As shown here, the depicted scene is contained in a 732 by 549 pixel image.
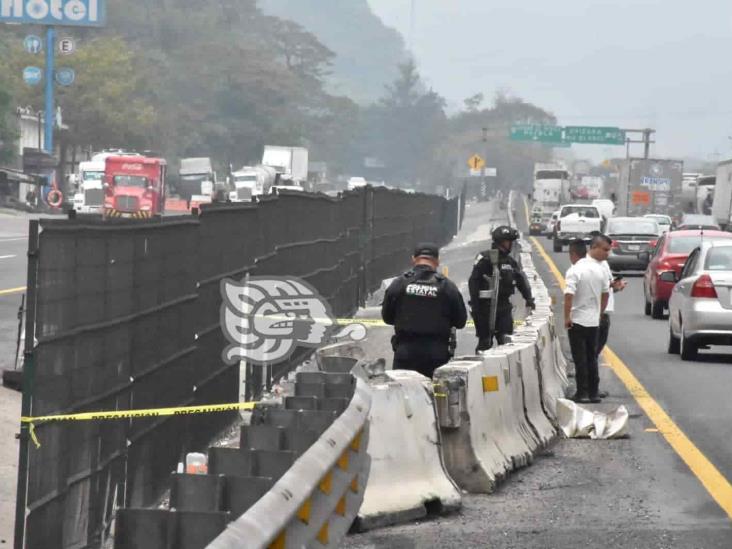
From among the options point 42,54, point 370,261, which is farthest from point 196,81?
point 370,261

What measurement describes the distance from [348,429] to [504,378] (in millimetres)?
4834

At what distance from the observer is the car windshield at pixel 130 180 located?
7238 cm

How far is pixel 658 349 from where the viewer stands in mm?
25281

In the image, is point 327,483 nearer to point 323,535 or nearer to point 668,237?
point 323,535

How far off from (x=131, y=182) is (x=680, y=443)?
194 ft

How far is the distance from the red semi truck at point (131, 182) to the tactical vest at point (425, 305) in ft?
194

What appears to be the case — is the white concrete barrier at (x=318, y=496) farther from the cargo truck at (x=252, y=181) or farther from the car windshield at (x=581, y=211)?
the cargo truck at (x=252, y=181)

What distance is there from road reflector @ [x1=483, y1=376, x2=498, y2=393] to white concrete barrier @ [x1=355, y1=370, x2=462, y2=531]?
1272 mm

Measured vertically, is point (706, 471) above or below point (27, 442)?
below

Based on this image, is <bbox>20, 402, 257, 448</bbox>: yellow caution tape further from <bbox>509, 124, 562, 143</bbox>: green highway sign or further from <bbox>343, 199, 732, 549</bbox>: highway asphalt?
<bbox>509, 124, 562, 143</bbox>: green highway sign

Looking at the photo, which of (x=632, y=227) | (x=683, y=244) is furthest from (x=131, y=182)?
(x=683, y=244)

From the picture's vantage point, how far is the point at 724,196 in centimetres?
6931

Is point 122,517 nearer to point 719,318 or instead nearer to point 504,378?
point 504,378

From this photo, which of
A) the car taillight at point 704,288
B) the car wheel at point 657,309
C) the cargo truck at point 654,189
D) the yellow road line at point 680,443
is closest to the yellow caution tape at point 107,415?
the yellow road line at point 680,443
